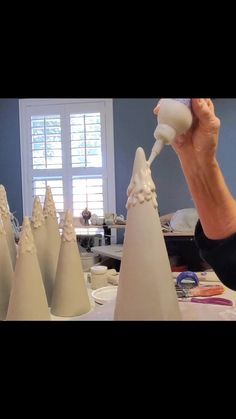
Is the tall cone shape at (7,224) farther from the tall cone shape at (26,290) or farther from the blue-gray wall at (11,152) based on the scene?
the blue-gray wall at (11,152)

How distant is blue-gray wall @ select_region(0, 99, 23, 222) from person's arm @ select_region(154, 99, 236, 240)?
89.6 inches

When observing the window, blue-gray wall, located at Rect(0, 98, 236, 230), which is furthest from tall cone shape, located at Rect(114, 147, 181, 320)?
the window

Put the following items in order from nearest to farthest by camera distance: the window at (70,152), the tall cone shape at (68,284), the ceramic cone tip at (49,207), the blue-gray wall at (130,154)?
the tall cone shape at (68,284) < the ceramic cone tip at (49,207) < the blue-gray wall at (130,154) < the window at (70,152)

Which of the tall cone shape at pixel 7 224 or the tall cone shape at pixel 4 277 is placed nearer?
the tall cone shape at pixel 4 277

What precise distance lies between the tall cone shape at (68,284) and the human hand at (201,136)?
0.29 metres

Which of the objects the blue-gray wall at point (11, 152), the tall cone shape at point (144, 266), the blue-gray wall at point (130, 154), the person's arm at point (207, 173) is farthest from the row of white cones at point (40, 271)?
the blue-gray wall at point (11, 152)

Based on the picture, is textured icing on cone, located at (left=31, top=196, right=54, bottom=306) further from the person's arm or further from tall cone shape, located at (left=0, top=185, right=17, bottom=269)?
the person's arm

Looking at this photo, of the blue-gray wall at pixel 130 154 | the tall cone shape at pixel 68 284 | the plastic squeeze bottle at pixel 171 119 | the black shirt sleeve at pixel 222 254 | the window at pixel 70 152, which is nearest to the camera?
the plastic squeeze bottle at pixel 171 119

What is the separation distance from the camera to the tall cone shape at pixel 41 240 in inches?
27.4

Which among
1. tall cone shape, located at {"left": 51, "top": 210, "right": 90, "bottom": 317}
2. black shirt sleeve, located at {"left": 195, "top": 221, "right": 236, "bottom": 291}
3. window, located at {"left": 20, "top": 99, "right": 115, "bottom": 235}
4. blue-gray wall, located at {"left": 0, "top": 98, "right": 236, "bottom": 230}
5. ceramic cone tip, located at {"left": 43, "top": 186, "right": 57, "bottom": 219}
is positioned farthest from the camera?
window, located at {"left": 20, "top": 99, "right": 115, "bottom": 235}

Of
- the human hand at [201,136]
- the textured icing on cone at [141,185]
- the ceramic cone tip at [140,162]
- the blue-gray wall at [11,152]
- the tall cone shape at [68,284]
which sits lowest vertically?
the tall cone shape at [68,284]

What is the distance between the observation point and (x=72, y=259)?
63cm

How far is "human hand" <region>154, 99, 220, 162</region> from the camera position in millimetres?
403
